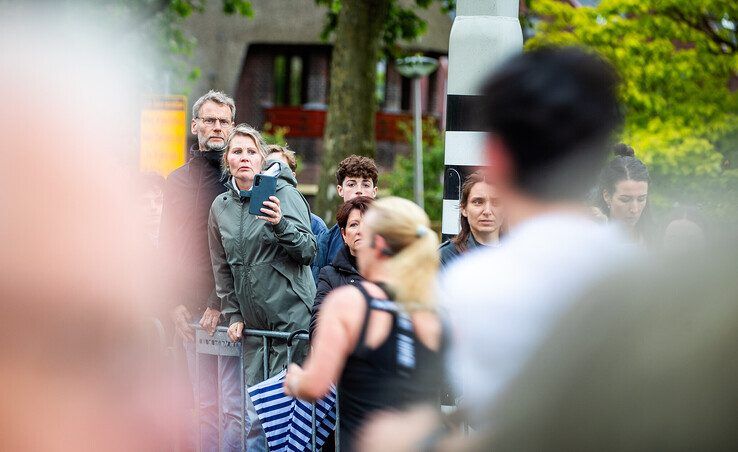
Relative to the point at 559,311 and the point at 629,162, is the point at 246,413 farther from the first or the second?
the point at 559,311

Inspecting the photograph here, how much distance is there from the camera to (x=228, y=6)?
70.9 ft

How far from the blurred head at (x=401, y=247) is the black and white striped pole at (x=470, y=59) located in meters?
2.36

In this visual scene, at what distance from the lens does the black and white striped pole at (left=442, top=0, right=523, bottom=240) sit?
5629mm

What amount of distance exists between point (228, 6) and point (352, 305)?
755 inches

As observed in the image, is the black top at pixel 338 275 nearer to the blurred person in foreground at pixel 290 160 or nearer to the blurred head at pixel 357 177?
the blurred person in foreground at pixel 290 160

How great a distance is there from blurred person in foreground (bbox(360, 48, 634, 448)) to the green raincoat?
10.9 feet

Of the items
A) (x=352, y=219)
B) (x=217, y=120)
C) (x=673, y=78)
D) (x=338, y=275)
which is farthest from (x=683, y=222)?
(x=673, y=78)

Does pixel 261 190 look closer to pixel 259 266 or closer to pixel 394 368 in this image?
pixel 259 266

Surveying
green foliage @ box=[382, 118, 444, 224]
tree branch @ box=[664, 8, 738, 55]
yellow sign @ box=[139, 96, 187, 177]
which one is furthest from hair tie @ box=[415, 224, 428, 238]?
green foliage @ box=[382, 118, 444, 224]

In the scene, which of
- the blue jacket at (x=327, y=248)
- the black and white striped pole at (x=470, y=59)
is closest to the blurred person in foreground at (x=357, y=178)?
the blue jacket at (x=327, y=248)

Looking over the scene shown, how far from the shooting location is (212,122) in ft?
22.4

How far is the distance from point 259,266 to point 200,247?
84 centimetres

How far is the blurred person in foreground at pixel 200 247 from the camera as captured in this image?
6.18m

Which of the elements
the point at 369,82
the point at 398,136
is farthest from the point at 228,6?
the point at 398,136
